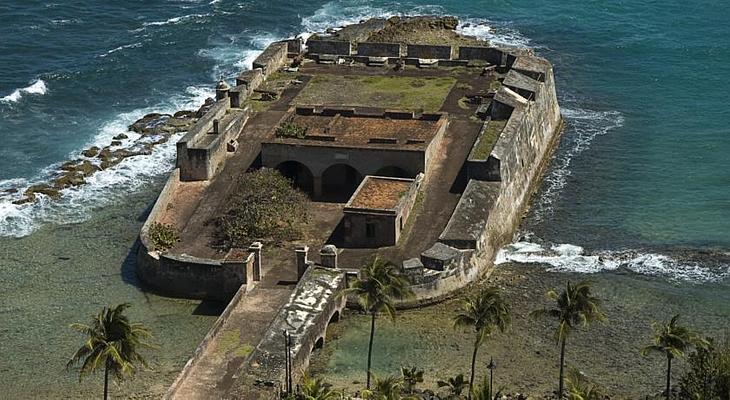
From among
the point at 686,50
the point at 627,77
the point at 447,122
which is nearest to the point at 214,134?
the point at 447,122

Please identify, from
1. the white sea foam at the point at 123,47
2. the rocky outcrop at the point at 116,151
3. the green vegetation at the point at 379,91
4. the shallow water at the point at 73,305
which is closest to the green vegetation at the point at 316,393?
the shallow water at the point at 73,305

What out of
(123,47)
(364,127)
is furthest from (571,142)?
(123,47)

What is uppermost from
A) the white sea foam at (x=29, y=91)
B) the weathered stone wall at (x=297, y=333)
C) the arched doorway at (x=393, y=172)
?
the arched doorway at (x=393, y=172)

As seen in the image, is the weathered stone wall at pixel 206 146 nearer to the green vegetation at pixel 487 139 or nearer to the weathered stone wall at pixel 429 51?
the green vegetation at pixel 487 139

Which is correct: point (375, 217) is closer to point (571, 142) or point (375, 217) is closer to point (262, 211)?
point (262, 211)

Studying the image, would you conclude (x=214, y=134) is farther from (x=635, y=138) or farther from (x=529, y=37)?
(x=529, y=37)

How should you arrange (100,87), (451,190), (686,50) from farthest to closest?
(686,50), (100,87), (451,190)
